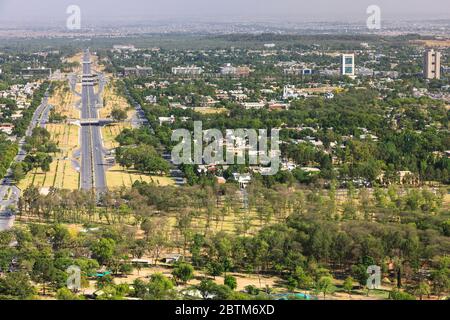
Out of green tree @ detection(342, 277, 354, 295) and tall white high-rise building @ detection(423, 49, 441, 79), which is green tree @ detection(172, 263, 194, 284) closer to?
green tree @ detection(342, 277, 354, 295)

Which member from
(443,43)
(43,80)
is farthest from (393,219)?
(443,43)

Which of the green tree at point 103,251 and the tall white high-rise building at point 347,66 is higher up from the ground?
the tall white high-rise building at point 347,66

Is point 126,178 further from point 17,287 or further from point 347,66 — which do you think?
point 347,66

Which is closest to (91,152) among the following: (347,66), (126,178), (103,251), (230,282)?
(126,178)

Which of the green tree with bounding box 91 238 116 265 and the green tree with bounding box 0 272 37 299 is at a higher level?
the green tree with bounding box 0 272 37 299

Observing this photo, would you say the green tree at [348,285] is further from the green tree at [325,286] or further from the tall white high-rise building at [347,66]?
the tall white high-rise building at [347,66]

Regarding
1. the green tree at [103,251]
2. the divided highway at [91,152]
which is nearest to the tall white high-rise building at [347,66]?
the divided highway at [91,152]

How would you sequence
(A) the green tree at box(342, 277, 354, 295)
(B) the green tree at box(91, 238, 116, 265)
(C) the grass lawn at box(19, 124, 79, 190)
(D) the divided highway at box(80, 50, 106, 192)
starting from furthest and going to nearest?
(D) the divided highway at box(80, 50, 106, 192) → (C) the grass lawn at box(19, 124, 79, 190) → (B) the green tree at box(91, 238, 116, 265) → (A) the green tree at box(342, 277, 354, 295)

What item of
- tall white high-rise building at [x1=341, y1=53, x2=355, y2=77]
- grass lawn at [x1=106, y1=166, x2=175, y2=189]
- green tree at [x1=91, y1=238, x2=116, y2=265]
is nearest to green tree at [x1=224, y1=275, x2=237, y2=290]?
green tree at [x1=91, y1=238, x2=116, y2=265]

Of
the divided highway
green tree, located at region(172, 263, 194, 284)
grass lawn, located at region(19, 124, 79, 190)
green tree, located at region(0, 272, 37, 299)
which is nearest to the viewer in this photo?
green tree, located at region(0, 272, 37, 299)
